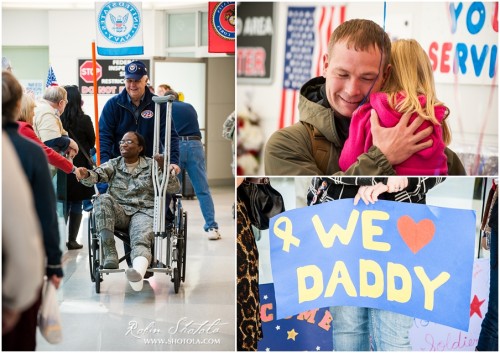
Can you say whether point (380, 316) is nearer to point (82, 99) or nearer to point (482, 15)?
point (482, 15)

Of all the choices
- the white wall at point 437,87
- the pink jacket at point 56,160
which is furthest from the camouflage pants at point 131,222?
the white wall at point 437,87

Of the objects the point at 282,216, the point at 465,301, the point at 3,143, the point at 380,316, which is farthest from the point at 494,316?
the point at 3,143

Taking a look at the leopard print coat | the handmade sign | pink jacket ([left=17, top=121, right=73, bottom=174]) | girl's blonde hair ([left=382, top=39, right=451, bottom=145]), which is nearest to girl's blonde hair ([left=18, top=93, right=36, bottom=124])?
pink jacket ([left=17, top=121, right=73, bottom=174])

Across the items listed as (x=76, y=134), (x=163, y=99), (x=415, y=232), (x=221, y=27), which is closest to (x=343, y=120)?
(x=415, y=232)

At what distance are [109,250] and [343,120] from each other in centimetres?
126

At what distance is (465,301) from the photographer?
3201 mm

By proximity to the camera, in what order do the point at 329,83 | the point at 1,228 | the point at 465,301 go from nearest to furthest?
the point at 1,228, the point at 329,83, the point at 465,301

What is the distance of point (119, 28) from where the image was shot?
10.8ft

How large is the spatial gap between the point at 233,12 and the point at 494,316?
1.72 metres

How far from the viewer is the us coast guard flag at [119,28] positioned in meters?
3.26

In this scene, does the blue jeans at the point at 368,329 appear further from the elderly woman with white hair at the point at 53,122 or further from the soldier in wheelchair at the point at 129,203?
the elderly woman with white hair at the point at 53,122

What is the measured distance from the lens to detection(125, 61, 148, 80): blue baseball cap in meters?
3.30

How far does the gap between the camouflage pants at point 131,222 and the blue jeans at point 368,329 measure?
0.90 m

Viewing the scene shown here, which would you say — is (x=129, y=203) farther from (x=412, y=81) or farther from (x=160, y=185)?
(x=412, y=81)
